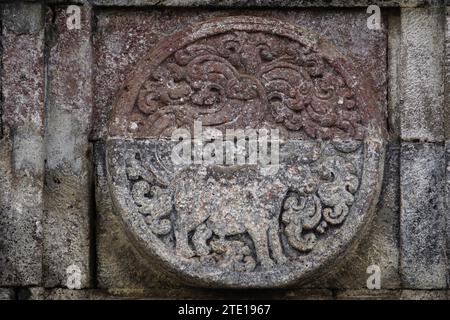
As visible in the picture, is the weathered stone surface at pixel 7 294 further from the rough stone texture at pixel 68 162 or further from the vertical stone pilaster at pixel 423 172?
the vertical stone pilaster at pixel 423 172

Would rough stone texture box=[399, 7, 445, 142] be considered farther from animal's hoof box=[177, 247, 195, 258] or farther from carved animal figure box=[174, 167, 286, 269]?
animal's hoof box=[177, 247, 195, 258]

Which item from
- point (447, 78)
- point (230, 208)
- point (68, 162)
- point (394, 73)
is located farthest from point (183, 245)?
point (447, 78)

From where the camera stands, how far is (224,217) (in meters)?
4.02

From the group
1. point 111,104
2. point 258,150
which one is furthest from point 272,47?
point 111,104

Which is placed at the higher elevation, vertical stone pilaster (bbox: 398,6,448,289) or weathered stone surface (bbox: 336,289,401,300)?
vertical stone pilaster (bbox: 398,6,448,289)

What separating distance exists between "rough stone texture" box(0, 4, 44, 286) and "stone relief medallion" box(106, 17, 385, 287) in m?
0.35

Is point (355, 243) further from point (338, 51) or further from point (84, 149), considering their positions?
point (84, 149)

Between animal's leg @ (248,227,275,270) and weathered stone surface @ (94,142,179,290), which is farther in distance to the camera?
weathered stone surface @ (94,142,179,290)

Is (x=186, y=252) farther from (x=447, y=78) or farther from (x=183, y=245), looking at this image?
(x=447, y=78)

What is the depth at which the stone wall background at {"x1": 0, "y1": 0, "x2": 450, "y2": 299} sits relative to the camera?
4047mm

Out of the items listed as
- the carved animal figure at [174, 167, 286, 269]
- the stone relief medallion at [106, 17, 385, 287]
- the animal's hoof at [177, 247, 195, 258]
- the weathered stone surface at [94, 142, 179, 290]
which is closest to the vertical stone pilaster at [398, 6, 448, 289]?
the stone relief medallion at [106, 17, 385, 287]

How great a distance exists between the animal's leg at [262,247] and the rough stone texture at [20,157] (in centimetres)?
97

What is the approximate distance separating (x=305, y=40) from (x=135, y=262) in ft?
4.20

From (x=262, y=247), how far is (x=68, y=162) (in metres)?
0.96
